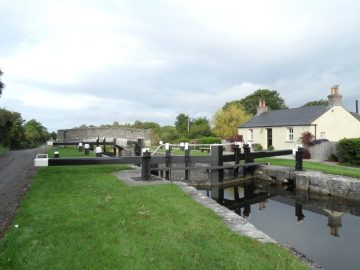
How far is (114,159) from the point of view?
9.27 metres

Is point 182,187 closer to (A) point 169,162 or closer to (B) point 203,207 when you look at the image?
(B) point 203,207

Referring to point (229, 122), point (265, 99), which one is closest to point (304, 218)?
point (229, 122)

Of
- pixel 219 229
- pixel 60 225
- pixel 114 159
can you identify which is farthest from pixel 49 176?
pixel 219 229

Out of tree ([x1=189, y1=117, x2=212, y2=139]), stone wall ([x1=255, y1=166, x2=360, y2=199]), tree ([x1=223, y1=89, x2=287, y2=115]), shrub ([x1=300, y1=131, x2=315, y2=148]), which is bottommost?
stone wall ([x1=255, y1=166, x2=360, y2=199])

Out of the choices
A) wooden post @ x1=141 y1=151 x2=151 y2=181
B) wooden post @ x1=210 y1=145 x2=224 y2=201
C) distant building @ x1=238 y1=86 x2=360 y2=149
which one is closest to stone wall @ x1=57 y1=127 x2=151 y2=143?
distant building @ x1=238 y1=86 x2=360 y2=149

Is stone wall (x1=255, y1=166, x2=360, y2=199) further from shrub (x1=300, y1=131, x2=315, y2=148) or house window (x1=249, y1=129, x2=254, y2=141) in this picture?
house window (x1=249, y1=129, x2=254, y2=141)

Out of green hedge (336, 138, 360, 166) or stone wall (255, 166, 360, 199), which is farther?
green hedge (336, 138, 360, 166)

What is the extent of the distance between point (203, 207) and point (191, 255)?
214 cm

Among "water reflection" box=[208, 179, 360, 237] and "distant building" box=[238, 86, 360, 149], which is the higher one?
"distant building" box=[238, 86, 360, 149]

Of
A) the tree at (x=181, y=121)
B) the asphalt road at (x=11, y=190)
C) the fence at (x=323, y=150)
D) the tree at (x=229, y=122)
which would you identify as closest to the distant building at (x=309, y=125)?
the fence at (x=323, y=150)

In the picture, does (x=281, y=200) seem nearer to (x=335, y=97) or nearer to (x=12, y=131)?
(x=335, y=97)

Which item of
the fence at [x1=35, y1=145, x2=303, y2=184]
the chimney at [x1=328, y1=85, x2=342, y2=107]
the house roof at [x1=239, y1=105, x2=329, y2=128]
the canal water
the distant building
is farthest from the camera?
the chimney at [x1=328, y1=85, x2=342, y2=107]

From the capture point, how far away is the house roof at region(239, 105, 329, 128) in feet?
77.6

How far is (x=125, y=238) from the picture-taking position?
4238 mm
